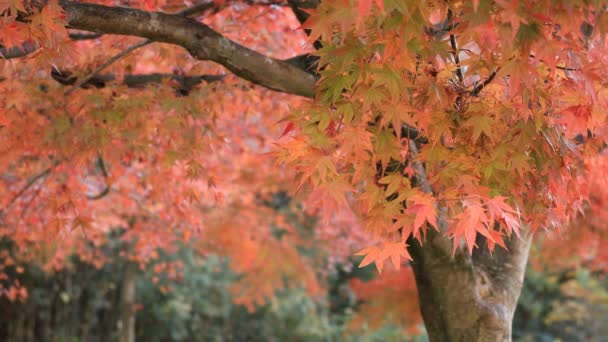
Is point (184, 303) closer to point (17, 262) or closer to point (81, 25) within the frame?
point (17, 262)

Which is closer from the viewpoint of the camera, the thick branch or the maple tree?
the maple tree

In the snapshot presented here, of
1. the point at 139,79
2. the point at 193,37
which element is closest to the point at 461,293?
the point at 193,37

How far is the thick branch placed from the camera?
265cm

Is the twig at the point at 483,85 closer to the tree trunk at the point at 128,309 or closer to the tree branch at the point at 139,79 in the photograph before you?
the tree branch at the point at 139,79

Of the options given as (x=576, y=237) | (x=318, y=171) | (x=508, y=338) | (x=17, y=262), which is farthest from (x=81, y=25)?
(x=17, y=262)

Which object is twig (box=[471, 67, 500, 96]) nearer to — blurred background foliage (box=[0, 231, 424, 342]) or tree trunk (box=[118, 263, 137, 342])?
tree trunk (box=[118, 263, 137, 342])

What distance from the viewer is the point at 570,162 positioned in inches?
104

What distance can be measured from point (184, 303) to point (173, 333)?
766 mm

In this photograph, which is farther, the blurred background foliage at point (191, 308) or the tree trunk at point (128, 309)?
the blurred background foliage at point (191, 308)

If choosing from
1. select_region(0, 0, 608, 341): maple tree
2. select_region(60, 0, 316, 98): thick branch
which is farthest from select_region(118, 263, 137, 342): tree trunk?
select_region(60, 0, 316, 98): thick branch

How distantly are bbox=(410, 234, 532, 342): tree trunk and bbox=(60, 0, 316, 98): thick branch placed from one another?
116 centimetres

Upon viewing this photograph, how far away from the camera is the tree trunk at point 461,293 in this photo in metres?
3.49

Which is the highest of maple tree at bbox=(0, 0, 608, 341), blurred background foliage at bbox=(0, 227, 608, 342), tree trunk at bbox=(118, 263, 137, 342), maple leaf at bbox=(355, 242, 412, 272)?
maple tree at bbox=(0, 0, 608, 341)

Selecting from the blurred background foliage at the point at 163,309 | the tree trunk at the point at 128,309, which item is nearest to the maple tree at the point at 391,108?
the tree trunk at the point at 128,309
